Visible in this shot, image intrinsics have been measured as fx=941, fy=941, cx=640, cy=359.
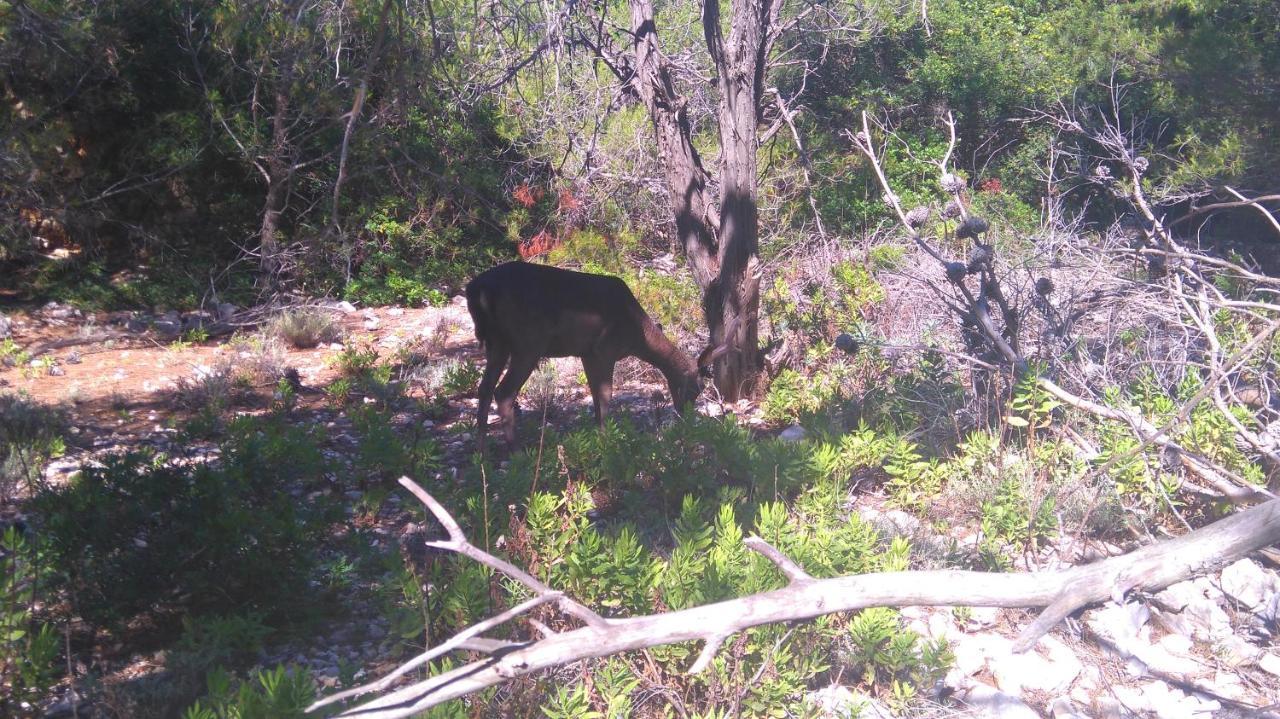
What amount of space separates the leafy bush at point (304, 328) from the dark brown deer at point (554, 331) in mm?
3887

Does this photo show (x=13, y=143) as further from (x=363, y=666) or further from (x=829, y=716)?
(x=829, y=716)

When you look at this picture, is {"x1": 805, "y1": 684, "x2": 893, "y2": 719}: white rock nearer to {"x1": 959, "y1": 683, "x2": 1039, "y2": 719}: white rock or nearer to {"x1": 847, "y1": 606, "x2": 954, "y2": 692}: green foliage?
{"x1": 847, "y1": 606, "x2": 954, "y2": 692}: green foliage

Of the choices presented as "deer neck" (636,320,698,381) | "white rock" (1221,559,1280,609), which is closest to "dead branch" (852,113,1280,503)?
"white rock" (1221,559,1280,609)

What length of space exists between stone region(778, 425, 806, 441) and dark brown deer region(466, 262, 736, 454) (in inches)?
42.0

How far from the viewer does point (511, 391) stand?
7.98 meters

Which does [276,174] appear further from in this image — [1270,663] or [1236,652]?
[1270,663]

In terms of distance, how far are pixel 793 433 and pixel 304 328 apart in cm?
645

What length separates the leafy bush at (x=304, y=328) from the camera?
11273 millimetres

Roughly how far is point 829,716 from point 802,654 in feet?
0.95

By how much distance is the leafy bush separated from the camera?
11.3m

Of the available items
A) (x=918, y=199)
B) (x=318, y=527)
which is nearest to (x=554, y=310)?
(x=318, y=527)

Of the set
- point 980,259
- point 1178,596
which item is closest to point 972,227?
point 980,259

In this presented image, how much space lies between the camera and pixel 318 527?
200 inches

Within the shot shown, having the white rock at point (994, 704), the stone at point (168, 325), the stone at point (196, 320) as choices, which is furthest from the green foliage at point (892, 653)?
the stone at point (196, 320)
